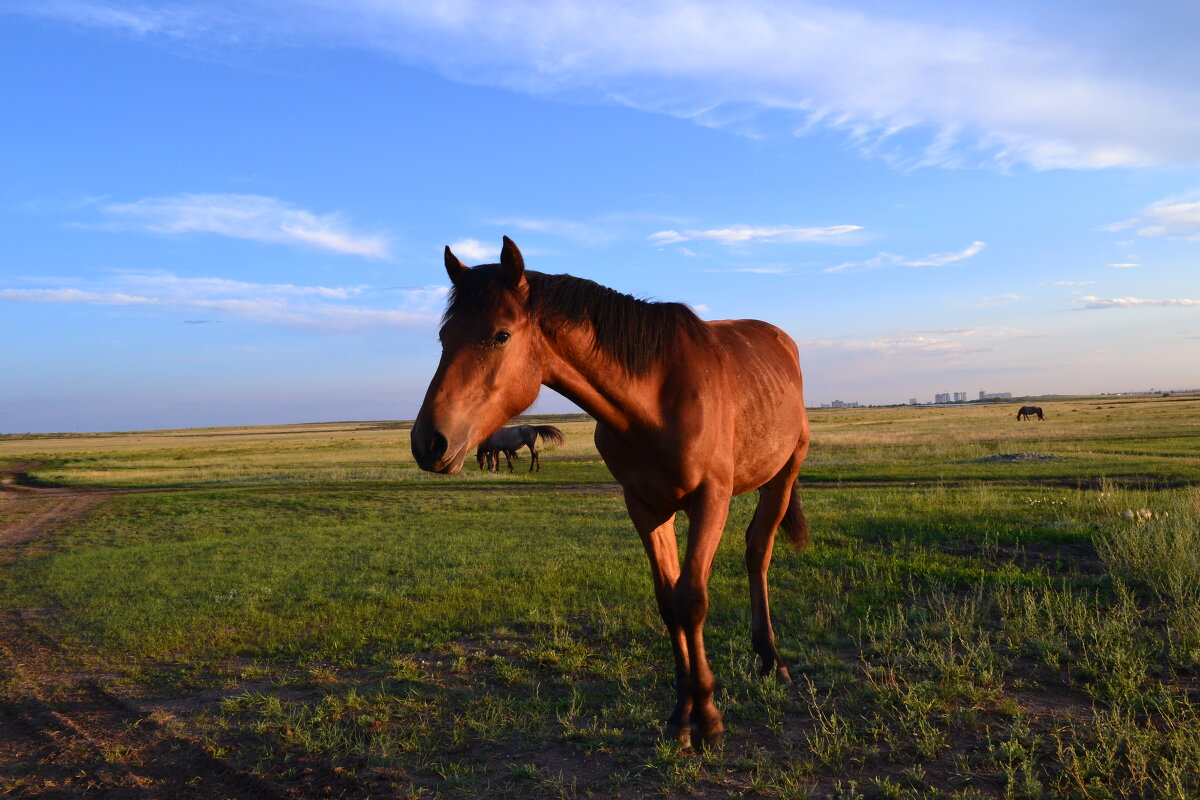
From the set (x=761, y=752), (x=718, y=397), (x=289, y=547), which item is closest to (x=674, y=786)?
(x=761, y=752)

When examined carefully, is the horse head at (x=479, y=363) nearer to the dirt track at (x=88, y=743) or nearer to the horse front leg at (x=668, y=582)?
the horse front leg at (x=668, y=582)

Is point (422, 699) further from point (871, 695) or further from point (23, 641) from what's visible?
point (23, 641)

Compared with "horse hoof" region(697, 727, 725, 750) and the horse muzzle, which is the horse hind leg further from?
the horse muzzle

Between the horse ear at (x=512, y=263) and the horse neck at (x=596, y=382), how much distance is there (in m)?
0.34

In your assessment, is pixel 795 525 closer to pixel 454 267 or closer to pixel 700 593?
pixel 700 593

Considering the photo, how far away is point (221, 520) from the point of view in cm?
1692

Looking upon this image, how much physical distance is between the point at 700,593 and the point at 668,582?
414mm

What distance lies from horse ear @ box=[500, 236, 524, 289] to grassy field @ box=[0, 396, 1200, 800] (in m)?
2.55

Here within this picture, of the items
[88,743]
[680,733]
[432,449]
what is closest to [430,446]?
[432,449]

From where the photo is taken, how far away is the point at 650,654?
5.38m

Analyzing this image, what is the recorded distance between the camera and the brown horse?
311 centimetres

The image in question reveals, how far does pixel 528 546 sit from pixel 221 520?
1000 centimetres

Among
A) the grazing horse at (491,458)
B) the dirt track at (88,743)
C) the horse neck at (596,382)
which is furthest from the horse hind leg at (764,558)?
the grazing horse at (491,458)

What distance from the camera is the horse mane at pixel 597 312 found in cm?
324
